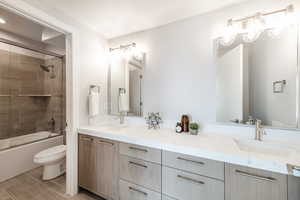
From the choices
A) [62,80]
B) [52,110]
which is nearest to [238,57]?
[62,80]

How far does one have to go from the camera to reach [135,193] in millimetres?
1383

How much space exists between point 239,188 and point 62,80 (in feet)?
11.2

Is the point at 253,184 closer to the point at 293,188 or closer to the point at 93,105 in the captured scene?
the point at 293,188

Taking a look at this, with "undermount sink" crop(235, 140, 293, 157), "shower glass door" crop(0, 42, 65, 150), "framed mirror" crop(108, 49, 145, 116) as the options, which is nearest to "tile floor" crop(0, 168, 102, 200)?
"shower glass door" crop(0, 42, 65, 150)

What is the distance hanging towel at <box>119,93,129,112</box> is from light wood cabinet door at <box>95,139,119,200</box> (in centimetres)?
66

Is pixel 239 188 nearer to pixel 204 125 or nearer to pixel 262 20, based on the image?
pixel 204 125

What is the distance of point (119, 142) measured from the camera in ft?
4.86

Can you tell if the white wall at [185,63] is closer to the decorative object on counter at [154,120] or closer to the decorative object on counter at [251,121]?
the decorative object on counter at [154,120]

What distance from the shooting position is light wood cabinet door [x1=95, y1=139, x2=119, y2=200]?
4.96 ft

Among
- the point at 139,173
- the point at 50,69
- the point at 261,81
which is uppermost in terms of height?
the point at 50,69

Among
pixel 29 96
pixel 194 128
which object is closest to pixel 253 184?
pixel 194 128

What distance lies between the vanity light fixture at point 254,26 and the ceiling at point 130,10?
0.79 ft

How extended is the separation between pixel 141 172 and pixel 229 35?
1.71m

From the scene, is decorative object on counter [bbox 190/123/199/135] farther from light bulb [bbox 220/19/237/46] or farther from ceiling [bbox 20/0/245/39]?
ceiling [bbox 20/0/245/39]
